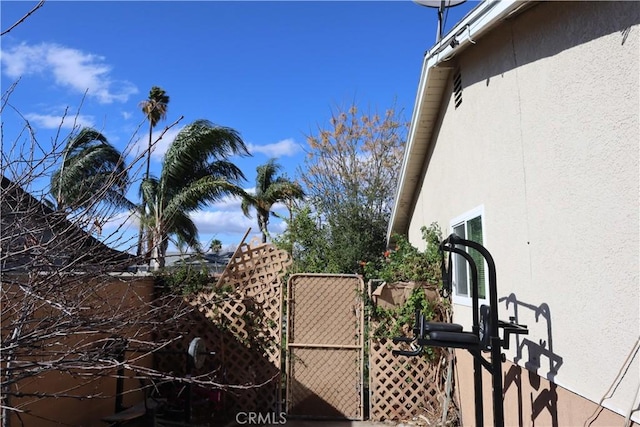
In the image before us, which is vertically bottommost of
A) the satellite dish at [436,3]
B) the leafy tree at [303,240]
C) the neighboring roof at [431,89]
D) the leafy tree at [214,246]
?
the leafy tree at [214,246]

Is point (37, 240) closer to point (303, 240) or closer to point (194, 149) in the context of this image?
point (303, 240)

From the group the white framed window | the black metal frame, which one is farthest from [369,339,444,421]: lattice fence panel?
the black metal frame

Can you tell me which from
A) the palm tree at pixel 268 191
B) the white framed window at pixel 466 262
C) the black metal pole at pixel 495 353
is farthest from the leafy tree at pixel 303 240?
the palm tree at pixel 268 191

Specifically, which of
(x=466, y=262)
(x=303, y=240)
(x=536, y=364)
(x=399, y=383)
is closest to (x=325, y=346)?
(x=399, y=383)

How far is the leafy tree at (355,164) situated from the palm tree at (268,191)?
197cm

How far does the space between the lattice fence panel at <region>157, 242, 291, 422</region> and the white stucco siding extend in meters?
3.70

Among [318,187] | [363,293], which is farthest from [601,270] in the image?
[318,187]

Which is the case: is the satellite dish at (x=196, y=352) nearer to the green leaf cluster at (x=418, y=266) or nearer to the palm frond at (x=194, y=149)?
the green leaf cluster at (x=418, y=266)

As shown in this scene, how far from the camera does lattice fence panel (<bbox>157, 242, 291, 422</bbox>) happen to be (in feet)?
22.6

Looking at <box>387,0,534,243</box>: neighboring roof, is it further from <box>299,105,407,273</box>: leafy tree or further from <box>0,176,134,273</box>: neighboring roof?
<box>299,105,407,273</box>: leafy tree

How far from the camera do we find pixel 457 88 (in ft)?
18.6

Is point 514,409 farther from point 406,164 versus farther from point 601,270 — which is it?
point 406,164

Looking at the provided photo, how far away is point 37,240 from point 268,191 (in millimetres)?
19424

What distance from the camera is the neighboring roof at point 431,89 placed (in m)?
3.87
